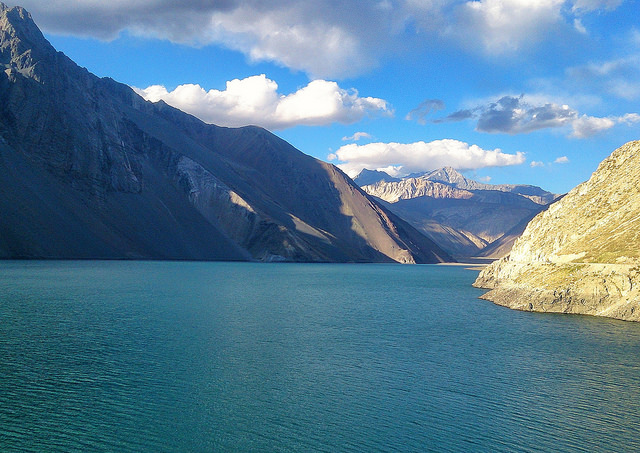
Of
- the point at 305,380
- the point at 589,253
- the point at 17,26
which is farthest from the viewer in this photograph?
the point at 17,26

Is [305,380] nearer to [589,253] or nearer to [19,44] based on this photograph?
[589,253]

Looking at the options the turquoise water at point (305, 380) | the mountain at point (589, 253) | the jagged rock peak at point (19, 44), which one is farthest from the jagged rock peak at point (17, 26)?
the mountain at point (589, 253)

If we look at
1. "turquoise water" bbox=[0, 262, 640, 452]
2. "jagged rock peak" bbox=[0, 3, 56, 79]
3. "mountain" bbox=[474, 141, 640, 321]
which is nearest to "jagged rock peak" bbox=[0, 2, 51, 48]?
"jagged rock peak" bbox=[0, 3, 56, 79]

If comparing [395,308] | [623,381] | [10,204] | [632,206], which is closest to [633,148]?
[632,206]

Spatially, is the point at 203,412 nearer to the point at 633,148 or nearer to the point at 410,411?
the point at 410,411

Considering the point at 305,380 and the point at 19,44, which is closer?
the point at 305,380

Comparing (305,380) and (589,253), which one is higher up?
(589,253)

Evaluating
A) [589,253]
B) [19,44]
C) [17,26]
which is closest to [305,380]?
[589,253]
